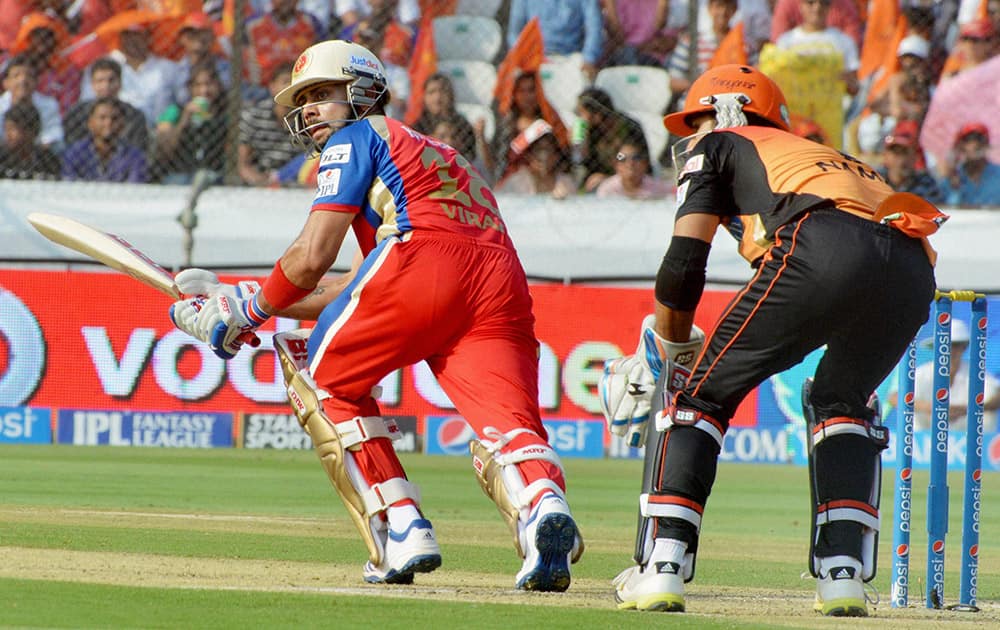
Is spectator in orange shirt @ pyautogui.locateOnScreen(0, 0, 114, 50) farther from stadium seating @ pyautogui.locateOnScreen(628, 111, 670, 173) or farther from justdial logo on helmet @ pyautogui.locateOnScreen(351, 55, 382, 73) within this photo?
justdial logo on helmet @ pyautogui.locateOnScreen(351, 55, 382, 73)

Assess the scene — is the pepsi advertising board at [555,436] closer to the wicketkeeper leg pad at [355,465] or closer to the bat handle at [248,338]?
the bat handle at [248,338]

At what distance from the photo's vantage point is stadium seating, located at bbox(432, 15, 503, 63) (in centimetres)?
1595

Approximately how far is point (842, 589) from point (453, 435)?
8.97 m

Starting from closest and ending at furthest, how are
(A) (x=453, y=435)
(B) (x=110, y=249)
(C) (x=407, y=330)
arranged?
(C) (x=407, y=330) → (B) (x=110, y=249) → (A) (x=453, y=435)

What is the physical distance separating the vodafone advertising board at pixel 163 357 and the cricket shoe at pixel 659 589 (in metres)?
8.60

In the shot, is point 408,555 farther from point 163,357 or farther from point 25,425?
point 25,425

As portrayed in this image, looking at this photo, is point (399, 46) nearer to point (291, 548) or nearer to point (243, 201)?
point (243, 201)

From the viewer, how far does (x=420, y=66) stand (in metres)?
15.9

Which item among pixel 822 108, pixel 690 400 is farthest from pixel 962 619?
pixel 822 108

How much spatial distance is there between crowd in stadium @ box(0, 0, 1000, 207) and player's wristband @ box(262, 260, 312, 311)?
9.21 metres

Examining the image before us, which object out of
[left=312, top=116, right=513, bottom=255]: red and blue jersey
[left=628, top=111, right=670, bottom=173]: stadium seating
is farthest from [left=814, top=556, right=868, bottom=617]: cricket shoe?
[left=628, top=111, right=670, bottom=173]: stadium seating

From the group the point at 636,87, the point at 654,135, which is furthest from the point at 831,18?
the point at 654,135

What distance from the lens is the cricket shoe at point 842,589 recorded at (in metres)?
5.03

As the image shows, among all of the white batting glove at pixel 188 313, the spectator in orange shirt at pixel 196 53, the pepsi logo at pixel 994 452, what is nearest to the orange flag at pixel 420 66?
the spectator in orange shirt at pixel 196 53
